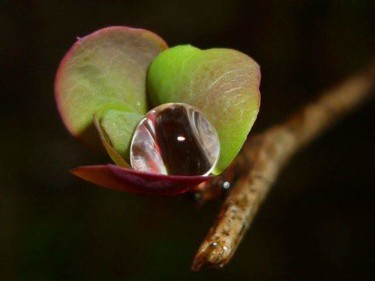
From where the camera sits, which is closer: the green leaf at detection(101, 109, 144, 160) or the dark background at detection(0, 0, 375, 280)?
the green leaf at detection(101, 109, 144, 160)

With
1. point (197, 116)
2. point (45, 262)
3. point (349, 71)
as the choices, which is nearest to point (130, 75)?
point (197, 116)

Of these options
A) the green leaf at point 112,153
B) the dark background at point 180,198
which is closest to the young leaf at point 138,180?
the green leaf at point 112,153

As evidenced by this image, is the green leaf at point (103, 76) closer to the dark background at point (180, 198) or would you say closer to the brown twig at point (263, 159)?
the brown twig at point (263, 159)

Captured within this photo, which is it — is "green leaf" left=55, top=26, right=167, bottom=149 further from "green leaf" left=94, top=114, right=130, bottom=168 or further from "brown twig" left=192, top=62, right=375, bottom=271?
"brown twig" left=192, top=62, right=375, bottom=271

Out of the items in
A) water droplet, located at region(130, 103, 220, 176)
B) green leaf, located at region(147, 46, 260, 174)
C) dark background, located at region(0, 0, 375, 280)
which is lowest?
dark background, located at region(0, 0, 375, 280)

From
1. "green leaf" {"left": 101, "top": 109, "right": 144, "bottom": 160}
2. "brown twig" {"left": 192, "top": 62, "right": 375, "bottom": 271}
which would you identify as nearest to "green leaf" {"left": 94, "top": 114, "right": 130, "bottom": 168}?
"green leaf" {"left": 101, "top": 109, "right": 144, "bottom": 160}

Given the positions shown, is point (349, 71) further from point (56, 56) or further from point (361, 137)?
point (56, 56)

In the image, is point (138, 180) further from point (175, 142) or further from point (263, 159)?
point (263, 159)
